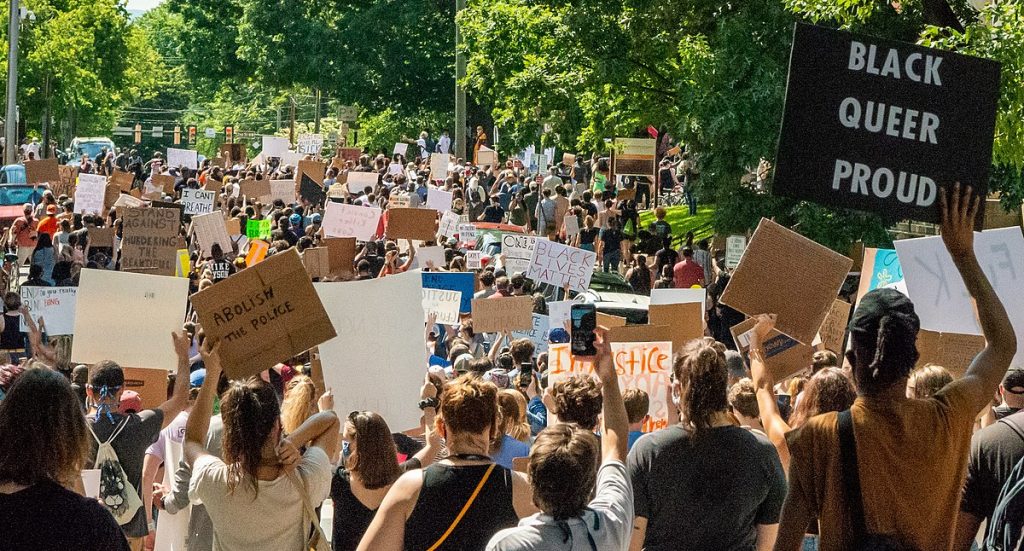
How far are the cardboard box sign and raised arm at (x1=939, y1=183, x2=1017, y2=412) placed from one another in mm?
3020

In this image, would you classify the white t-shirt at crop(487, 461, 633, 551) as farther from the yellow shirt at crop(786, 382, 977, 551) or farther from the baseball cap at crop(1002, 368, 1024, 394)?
the baseball cap at crop(1002, 368, 1024, 394)

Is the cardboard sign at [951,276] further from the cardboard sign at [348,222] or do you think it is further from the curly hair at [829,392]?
the cardboard sign at [348,222]

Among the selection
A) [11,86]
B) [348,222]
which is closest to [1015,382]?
[348,222]

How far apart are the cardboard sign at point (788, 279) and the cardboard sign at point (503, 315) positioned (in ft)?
19.6

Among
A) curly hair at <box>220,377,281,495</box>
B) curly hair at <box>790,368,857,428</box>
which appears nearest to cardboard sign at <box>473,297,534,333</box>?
curly hair at <box>790,368,857,428</box>

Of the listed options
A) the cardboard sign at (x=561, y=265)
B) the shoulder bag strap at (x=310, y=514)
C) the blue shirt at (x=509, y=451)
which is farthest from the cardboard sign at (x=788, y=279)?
the cardboard sign at (x=561, y=265)

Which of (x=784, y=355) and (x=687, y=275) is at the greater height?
(x=784, y=355)

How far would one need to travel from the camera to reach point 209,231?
683 inches

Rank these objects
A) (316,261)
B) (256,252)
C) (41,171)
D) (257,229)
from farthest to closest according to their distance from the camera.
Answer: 1. (41,171)
2. (257,229)
3. (256,252)
4. (316,261)

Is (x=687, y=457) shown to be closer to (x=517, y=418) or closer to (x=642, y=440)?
(x=642, y=440)

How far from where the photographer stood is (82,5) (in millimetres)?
58188

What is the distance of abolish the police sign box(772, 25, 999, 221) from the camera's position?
467 centimetres

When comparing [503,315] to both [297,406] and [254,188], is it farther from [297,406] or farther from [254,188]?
[254,188]

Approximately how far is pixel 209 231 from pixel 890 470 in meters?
14.6
